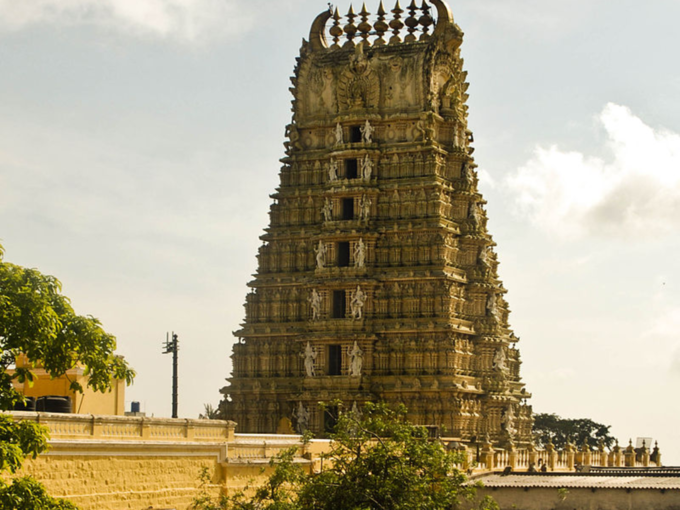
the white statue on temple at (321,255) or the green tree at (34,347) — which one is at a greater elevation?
the white statue on temple at (321,255)

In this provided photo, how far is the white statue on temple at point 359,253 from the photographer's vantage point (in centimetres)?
6788

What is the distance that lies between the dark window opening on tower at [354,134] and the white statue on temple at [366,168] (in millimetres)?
1745

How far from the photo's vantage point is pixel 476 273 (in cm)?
7006

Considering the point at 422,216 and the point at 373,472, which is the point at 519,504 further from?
the point at 422,216

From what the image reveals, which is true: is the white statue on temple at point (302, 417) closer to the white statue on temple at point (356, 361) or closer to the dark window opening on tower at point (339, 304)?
the white statue on temple at point (356, 361)

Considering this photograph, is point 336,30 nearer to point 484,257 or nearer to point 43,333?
point 484,257

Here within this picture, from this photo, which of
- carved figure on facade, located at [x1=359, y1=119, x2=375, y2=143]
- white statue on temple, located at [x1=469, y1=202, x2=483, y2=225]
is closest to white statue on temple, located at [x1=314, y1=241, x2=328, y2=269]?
carved figure on facade, located at [x1=359, y1=119, x2=375, y2=143]

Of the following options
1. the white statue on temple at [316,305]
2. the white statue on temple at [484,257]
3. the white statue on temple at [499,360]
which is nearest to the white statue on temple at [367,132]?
the white statue on temple at [316,305]

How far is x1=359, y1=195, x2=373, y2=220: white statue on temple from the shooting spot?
68375mm

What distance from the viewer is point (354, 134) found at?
70.5 m

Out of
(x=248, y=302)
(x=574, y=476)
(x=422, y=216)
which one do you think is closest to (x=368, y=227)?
(x=422, y=216)

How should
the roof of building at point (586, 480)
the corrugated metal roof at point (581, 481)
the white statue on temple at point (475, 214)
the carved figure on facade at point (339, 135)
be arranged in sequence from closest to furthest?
the corrugated metal roof at point (581, 481) → the roof of building at point (586, 480) → the carved figure on facade at point (339, 135) → the white statue on temple at point (475, 214)

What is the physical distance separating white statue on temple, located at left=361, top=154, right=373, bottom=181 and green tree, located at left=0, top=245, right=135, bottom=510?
39.9 meters

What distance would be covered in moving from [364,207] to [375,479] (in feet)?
110
